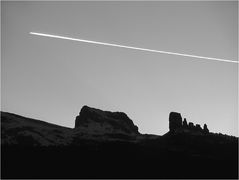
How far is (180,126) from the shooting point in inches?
7416

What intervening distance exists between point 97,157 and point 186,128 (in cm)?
8989

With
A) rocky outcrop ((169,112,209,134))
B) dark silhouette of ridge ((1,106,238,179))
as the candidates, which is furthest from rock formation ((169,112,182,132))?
dark silhouette of ridge ((1,106,238,179))

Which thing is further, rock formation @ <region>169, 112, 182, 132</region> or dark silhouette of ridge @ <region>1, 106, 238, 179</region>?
rock formation @ <region>169, 112, 182, 132</region>

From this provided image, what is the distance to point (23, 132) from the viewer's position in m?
179

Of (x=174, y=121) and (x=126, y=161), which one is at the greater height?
(x=174, y=121)

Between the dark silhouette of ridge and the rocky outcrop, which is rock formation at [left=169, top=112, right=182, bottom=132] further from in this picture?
the dark silhouette of ridge

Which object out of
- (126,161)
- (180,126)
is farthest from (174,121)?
(126,161)

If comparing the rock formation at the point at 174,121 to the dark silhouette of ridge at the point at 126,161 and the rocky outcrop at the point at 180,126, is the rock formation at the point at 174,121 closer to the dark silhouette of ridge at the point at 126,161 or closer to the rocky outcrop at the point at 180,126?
the rocky outcrop at the point at 180,126

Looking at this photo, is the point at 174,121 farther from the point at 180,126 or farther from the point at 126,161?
the point at 126,161

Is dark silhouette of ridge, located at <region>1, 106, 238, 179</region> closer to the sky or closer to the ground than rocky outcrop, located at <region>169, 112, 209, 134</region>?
closer to the ground

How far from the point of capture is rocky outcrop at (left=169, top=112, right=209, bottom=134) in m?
182

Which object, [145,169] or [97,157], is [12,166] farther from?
[145,169]

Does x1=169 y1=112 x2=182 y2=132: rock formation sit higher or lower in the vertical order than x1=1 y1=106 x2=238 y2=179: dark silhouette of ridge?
higher

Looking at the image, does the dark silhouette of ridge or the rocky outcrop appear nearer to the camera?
the dark silhouette of ridge
